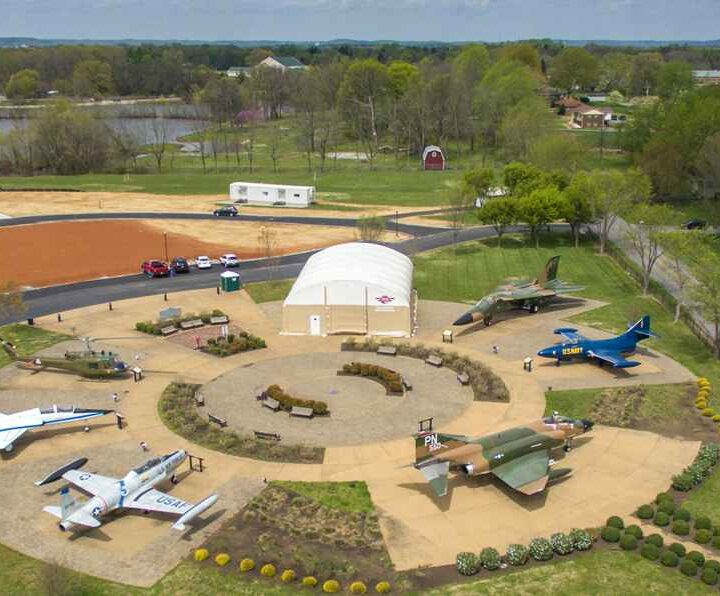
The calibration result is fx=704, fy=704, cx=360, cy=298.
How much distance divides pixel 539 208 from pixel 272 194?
156 ft

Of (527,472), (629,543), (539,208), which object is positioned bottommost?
(629,543)

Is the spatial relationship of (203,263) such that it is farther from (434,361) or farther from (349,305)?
(434,361)

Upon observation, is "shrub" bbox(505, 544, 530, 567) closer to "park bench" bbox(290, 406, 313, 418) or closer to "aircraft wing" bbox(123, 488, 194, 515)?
"aircraft wing" bbox(123, 488, 194, 515)

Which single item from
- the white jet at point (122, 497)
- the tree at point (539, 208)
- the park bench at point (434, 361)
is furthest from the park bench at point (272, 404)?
the tree at point (539, 208)

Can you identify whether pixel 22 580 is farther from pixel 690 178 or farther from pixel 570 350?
pixel 690 178

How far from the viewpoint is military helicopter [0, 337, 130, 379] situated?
49.9 meters

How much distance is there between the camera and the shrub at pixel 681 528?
32812mm

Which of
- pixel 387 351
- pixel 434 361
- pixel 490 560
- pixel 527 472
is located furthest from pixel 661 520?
pixel 387 351

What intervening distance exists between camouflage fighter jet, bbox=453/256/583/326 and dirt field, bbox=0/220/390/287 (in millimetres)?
32139

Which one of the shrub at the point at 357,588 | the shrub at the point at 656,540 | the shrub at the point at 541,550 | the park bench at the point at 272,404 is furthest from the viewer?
the park bench at the point at 272,404

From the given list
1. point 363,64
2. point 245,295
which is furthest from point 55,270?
point 363,64

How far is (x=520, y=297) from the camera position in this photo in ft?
203

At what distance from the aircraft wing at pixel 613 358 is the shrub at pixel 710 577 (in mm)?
21109

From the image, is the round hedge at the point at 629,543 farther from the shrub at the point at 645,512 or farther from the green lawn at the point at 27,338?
the green lawn at the point at 27,338
